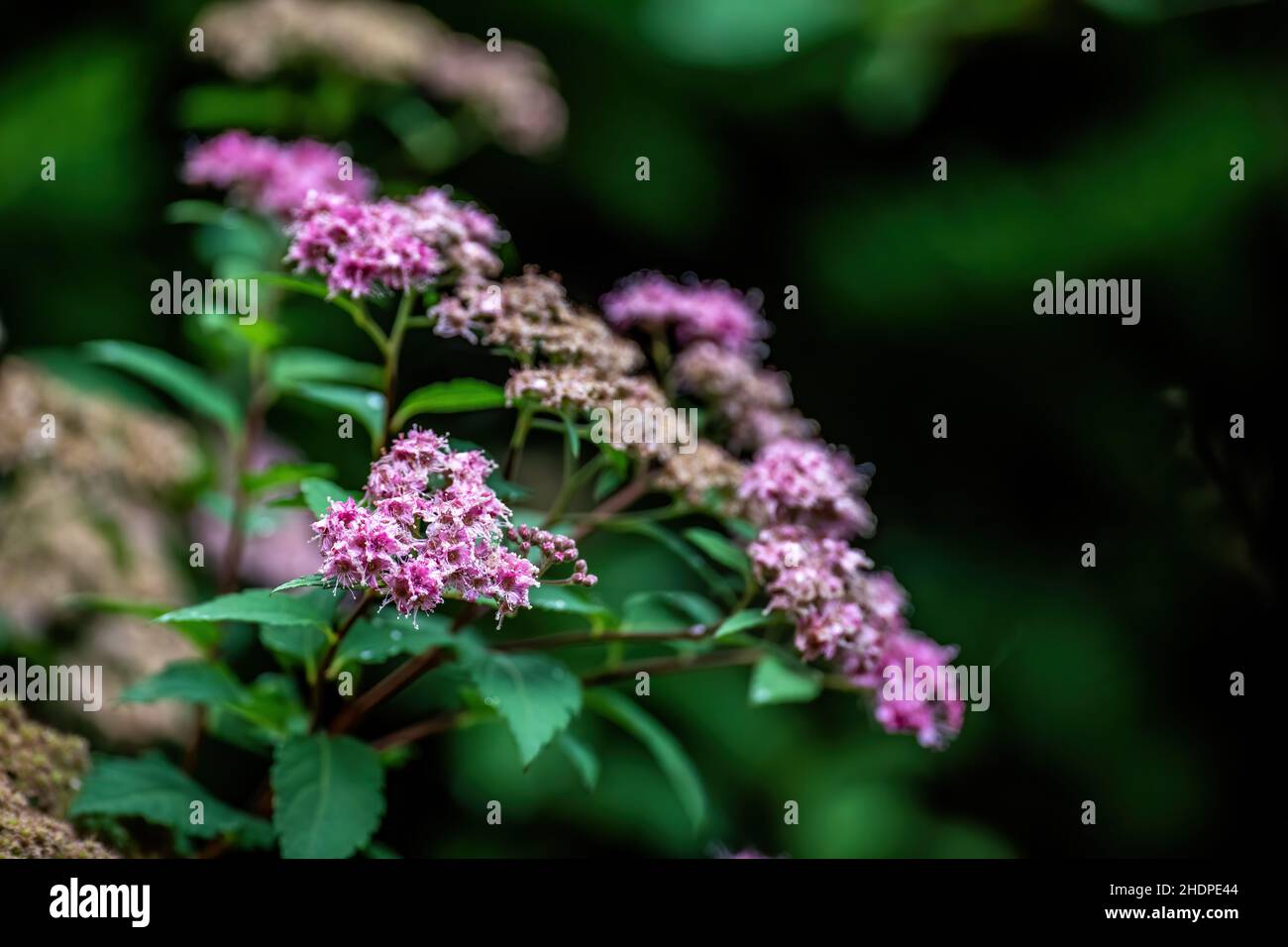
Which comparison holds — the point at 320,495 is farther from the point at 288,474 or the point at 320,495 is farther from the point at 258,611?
the point at 288,474

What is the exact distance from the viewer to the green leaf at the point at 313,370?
3.91 feet

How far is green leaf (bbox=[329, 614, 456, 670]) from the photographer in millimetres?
951

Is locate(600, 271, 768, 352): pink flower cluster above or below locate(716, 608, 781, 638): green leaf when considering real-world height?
above

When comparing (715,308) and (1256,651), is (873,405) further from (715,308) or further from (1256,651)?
(715,308)

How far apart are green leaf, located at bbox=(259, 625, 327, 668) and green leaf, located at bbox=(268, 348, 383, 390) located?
0.23 metres

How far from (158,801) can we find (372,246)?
1.64 ft

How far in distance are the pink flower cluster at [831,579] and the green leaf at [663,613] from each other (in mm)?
95

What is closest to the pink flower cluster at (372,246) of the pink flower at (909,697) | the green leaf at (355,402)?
the green leaf at (355,402)

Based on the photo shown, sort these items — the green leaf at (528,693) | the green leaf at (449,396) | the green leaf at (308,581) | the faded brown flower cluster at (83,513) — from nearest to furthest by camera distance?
the green leaf at (308,581)
the green leaf at (528,693)
the green leaf at (449,396)
the faded brown flower cluster at (83,513)

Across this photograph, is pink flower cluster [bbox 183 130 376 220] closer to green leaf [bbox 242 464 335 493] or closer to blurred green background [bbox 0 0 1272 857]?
green leaf [bbox 242 464 335 493]

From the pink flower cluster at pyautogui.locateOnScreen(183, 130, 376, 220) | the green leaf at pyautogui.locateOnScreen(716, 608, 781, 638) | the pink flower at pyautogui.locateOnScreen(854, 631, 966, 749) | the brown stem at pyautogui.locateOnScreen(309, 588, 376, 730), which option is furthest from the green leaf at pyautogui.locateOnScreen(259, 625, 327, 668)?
the pink flower cluster at pyautogui.locateOnScreen(183, 130, 376, 220)

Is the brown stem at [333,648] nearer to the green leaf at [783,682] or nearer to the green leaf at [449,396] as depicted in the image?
the green leaf at [449,396]
